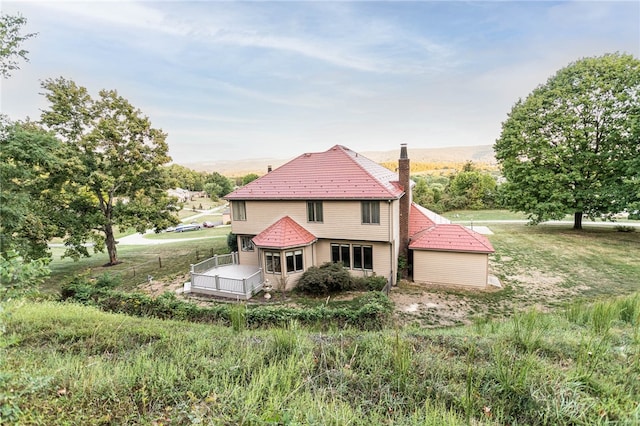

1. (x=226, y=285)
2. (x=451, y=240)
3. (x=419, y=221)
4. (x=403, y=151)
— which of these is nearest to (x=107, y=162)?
(x=226, y=285)

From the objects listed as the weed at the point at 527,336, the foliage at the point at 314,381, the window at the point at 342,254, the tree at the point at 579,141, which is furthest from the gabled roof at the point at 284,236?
the tree at the point at 579,141

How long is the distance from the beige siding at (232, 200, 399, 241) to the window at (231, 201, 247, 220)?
0.93 feet

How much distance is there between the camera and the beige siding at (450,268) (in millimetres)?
13461

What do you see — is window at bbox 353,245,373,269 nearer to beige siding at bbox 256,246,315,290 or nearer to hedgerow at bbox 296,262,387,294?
hedgerow at bbox 296,262,387,294

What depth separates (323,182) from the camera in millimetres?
15328

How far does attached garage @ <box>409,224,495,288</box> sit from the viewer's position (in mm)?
13461

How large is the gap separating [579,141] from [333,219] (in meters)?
20.2

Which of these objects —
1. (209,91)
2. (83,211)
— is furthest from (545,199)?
(83,211)

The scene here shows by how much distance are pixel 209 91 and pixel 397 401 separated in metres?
29.8

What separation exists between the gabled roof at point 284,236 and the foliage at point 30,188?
992 centimetres

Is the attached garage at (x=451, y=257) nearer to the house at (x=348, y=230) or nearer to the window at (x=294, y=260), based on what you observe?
the house at (x=348, y=230)

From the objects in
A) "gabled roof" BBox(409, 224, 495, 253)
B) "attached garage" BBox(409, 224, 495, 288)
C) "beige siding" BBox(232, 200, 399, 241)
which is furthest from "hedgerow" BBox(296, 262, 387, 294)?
"gabled roof" BBox(409, 224, 495, 253)

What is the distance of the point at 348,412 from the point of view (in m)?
2.69

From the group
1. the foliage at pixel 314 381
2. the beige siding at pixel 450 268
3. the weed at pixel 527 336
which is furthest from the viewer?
the beige siding at pixel 450 268
